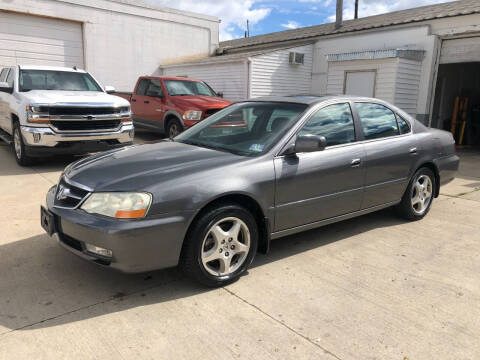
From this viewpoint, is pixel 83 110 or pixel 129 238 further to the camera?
pixel 83 110

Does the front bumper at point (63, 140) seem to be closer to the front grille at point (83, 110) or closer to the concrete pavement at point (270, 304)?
the front grille at point (83, 110)

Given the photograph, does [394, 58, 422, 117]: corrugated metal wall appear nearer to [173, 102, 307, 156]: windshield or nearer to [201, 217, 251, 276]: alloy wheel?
[173, 102, 307, 156]: windshield

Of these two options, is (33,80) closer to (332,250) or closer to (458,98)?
(332,250)

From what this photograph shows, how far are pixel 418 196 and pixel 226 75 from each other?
37.6 ft

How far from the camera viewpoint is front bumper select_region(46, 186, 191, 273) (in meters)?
2.84

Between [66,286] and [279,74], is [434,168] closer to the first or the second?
[66,286]

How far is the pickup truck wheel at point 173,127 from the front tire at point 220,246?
6.70 metres

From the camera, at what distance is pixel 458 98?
45.5 feet

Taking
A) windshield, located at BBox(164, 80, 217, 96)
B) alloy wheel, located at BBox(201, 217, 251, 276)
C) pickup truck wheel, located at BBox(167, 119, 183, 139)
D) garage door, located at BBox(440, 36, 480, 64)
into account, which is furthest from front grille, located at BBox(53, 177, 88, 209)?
garage door, located at BBox(440, 36, 480, 64)

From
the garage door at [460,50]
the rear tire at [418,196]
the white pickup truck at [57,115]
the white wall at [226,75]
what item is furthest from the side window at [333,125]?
the white wall at [226,75]

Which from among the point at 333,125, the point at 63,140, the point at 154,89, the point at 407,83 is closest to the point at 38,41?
the point at 154,89

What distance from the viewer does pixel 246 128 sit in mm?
4125

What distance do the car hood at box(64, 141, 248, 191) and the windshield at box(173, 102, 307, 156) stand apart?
0.71 ft

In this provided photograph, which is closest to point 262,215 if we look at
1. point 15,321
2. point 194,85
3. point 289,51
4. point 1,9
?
point 15,321
